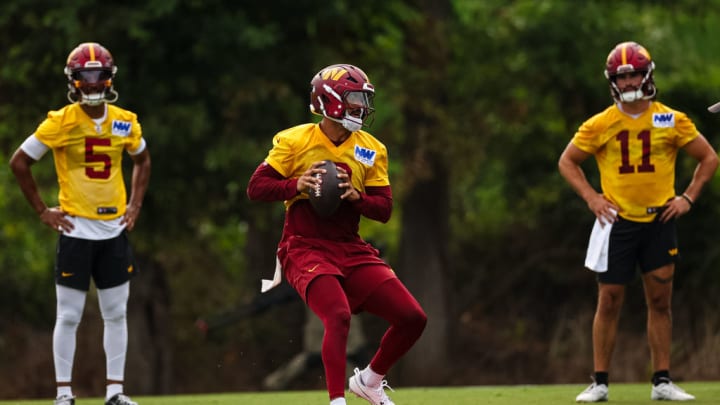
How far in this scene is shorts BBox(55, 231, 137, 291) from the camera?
9734 millimetres

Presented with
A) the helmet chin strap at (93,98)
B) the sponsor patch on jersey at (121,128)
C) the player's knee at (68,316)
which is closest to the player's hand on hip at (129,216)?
the sponsor patch on jersey at (121,128)

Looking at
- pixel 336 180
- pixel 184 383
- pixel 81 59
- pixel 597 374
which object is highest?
pixel 81 59

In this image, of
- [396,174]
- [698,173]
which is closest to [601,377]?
[698,173]

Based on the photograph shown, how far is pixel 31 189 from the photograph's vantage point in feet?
32.6

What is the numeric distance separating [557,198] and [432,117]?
237 centimetres

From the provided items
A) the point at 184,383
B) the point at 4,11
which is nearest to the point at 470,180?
the point at 184,383

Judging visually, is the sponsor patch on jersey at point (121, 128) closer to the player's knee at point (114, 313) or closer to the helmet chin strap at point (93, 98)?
the helmet chin strap at point (93, 98)

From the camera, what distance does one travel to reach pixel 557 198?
2130 centimetres

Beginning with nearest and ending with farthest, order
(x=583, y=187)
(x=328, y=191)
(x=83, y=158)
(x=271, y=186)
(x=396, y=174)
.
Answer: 1. (x=328, y=191)
2. (x=271, y=186)
3. (x=83, y=158)
4. (x=583, y=187)
5. (x=396, y=174)

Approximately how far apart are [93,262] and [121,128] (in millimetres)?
953

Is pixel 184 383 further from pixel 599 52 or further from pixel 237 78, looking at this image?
pixel 599 52

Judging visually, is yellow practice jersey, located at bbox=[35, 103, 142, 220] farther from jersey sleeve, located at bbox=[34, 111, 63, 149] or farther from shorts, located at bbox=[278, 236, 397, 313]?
shorts, located at bbox=[278, 236, 397, 313]

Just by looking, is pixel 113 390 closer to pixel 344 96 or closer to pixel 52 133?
pixel 52 133

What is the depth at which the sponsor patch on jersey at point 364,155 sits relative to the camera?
844 cm
